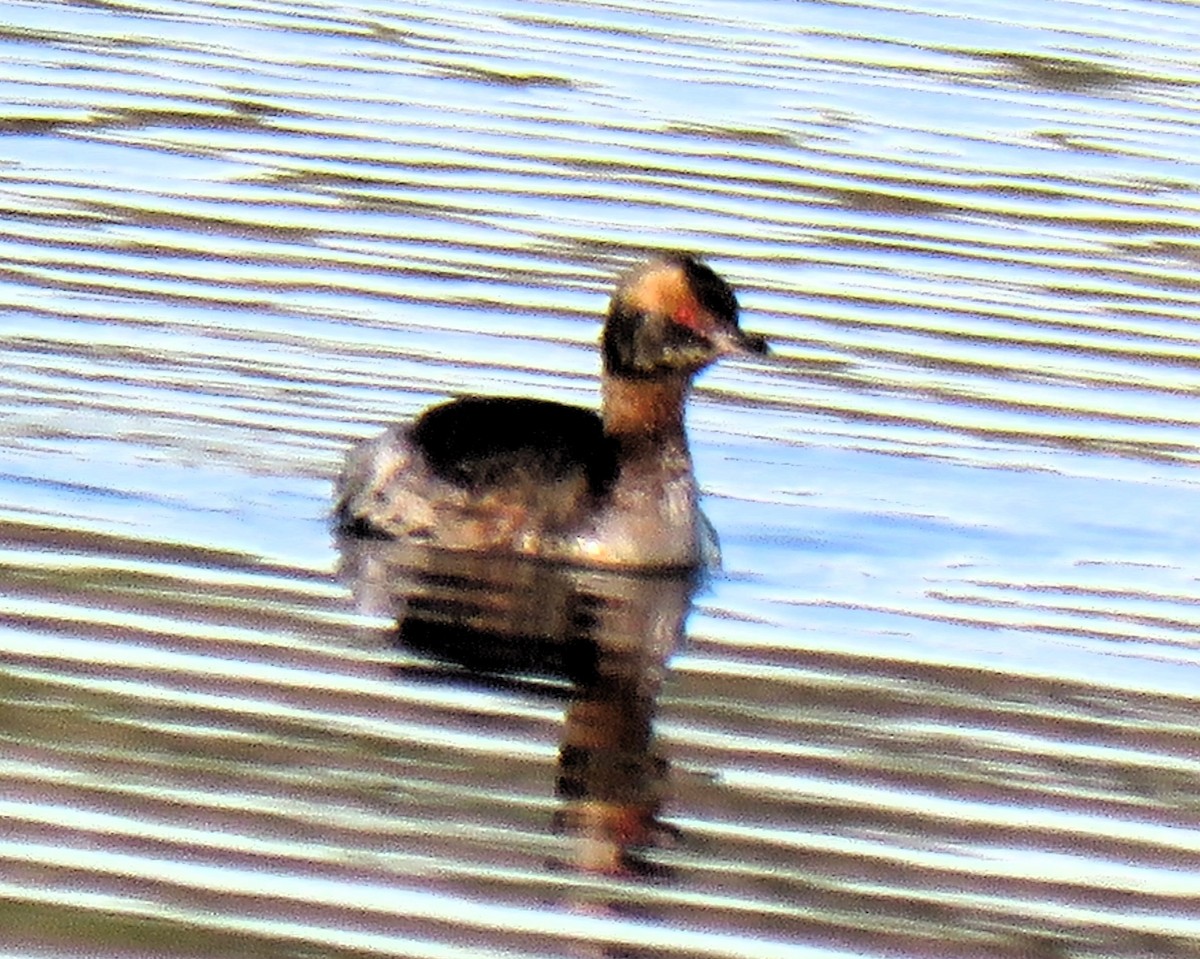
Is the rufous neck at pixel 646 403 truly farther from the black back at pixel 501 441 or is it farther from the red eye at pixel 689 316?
the black back at pixel 501 441

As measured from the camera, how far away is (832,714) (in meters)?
11.2

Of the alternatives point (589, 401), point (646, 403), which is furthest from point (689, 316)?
point (589, 401)

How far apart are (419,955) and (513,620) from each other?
3615mm

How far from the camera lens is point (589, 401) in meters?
15.5

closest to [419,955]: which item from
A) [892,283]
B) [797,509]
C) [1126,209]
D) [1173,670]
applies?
[1173,670]

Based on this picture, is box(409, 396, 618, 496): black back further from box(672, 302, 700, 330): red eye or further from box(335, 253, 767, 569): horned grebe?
box(672, 302, 700, 330): red eye

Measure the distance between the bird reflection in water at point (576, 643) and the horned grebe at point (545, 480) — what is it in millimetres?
76

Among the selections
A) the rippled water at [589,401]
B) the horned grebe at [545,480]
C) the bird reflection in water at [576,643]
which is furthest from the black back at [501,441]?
the rippled water at [589,401]

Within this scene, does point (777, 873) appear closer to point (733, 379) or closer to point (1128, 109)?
point (733, 379)

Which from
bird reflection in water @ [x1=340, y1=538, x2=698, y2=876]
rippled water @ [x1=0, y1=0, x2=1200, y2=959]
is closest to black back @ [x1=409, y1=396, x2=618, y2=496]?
bird reflection in water @ [x1=340, y1=538, x2=698, y2=876]

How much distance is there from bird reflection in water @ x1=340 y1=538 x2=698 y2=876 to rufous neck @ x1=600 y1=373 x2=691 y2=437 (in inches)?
30.3

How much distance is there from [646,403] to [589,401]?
1.41 metres

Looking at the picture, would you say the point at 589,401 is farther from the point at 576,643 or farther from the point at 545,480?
the point at 576,643

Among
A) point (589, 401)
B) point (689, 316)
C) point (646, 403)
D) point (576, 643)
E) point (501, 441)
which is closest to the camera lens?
point (576, 643)
